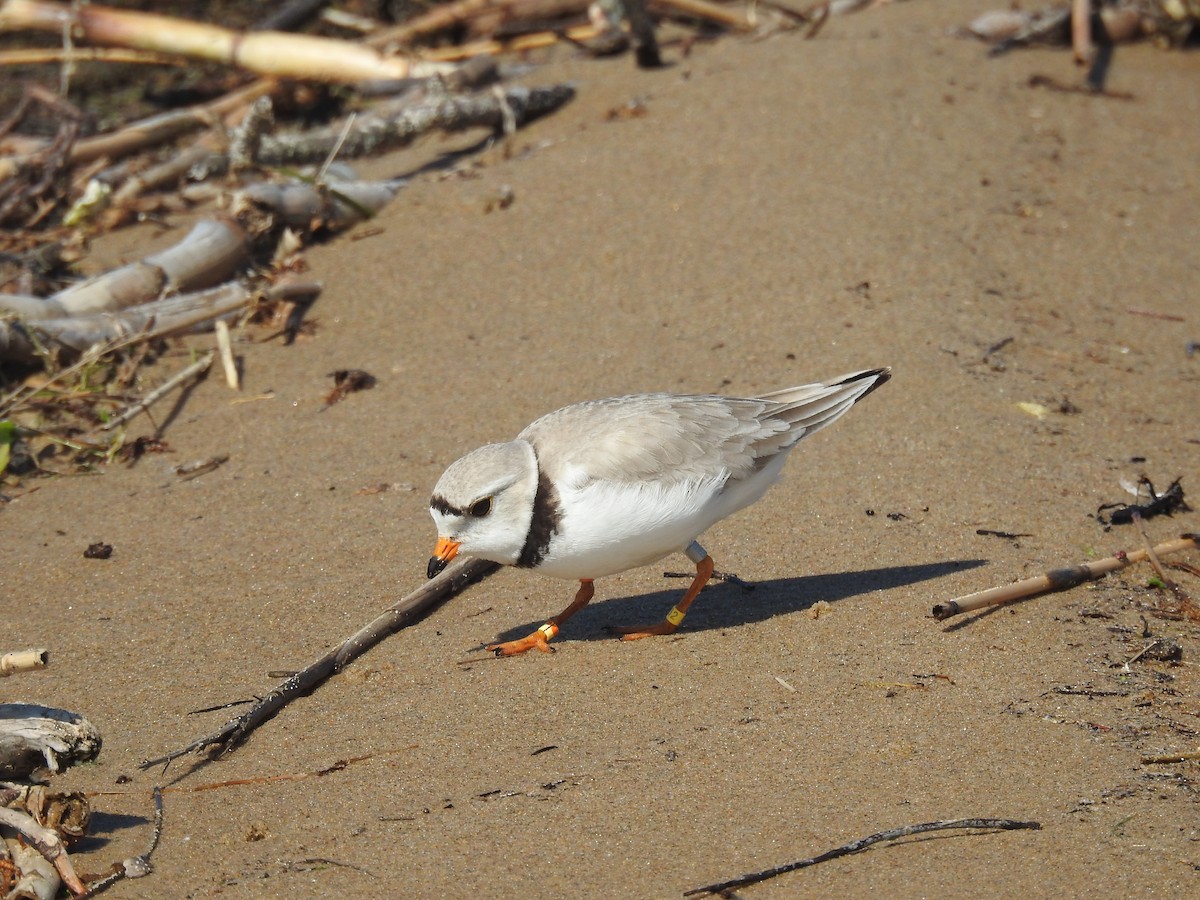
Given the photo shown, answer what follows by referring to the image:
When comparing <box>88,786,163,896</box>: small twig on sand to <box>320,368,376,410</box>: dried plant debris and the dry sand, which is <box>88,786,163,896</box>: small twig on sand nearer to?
the dry sand

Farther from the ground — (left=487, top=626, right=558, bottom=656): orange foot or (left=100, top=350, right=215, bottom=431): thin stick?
(left=100, top=350, right=215, bottom=431): thin stick

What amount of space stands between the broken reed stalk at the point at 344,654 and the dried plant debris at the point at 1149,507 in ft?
9.09

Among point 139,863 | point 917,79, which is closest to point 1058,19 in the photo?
point 917,79

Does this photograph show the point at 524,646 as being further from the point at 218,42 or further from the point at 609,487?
the point at 218,42

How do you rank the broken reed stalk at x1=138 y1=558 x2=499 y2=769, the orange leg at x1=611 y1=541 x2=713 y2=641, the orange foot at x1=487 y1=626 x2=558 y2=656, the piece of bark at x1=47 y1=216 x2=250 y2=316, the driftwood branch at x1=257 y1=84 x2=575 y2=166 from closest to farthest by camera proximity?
1. the broken reed stalk at x1=138 y1=558 x2=499 y2=769
2. the orange foot at x1=487 y1=626 x2=558 y2=656
3. the orange leg at x1=611 y1=541 x2=713 y2=641
4. the piece of bark at x1=47 y1=216 x2=250 y2=316
5. the driftwood branch at x1=257 y1=84 x2=575 y2=166

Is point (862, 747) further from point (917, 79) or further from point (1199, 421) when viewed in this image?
point (917, 79)

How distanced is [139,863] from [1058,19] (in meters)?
9.19

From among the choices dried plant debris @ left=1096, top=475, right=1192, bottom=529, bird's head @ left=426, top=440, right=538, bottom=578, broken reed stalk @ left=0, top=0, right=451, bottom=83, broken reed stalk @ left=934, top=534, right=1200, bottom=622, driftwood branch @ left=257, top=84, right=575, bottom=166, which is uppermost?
broken reed stalk @ left=0, top=0, right=451, bottom=83

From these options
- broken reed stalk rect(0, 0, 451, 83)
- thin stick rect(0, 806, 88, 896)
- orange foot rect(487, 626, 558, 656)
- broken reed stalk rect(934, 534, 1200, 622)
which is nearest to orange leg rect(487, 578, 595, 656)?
orange foot rect(487, 626, 558, 656)

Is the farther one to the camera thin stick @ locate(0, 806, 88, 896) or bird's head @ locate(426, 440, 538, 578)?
bird's head @ locate(426, 440, 538, 578)

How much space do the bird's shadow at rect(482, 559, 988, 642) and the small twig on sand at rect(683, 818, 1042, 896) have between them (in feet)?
4.72

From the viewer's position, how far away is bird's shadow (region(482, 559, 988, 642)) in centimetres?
515

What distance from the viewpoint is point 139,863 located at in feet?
12.2

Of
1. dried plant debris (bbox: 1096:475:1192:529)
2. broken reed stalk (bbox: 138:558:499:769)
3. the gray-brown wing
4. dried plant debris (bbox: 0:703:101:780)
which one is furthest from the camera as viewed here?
dried plant debris (bbox: 1096:475:1192:529)
